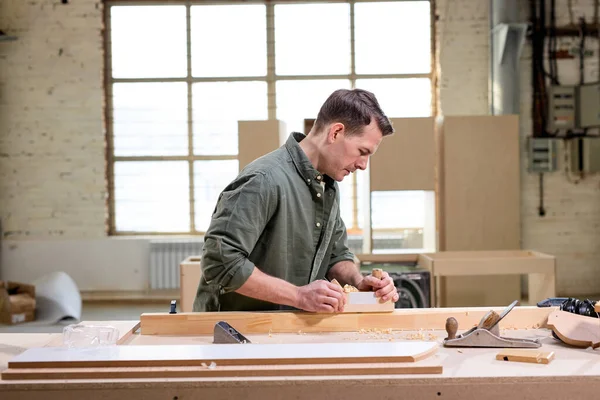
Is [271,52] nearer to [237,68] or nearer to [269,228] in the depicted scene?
[237,68]

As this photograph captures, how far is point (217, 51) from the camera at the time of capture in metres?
7.93

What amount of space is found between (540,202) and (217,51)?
397 centimetres

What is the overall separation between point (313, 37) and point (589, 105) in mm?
3085

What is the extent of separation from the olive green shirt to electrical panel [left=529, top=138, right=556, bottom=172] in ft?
18.2

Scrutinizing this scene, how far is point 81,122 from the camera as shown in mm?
7891

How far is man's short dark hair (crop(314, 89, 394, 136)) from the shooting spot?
2.40m

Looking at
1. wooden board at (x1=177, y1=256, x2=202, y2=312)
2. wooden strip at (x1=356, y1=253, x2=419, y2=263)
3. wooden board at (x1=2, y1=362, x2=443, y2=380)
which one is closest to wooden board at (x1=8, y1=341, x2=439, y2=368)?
wooden board at (x1=2, y1=362, x2=443, y2=380)

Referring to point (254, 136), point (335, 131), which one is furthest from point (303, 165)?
point (254, 136)

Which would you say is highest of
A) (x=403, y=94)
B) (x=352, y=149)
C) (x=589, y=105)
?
(x=403, y=94)

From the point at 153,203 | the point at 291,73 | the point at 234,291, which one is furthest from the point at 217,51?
the point at 234,291

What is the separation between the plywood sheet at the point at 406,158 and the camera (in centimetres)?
638

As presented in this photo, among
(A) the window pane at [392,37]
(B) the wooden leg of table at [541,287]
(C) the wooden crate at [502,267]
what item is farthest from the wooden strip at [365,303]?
(A) the window pane at [392,37]

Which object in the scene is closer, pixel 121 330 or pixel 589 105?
pixel 121 330

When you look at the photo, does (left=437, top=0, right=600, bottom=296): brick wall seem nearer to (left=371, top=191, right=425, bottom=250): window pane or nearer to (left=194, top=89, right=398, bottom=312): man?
(left=371, top=191, right=425, bottom=250): window pane
